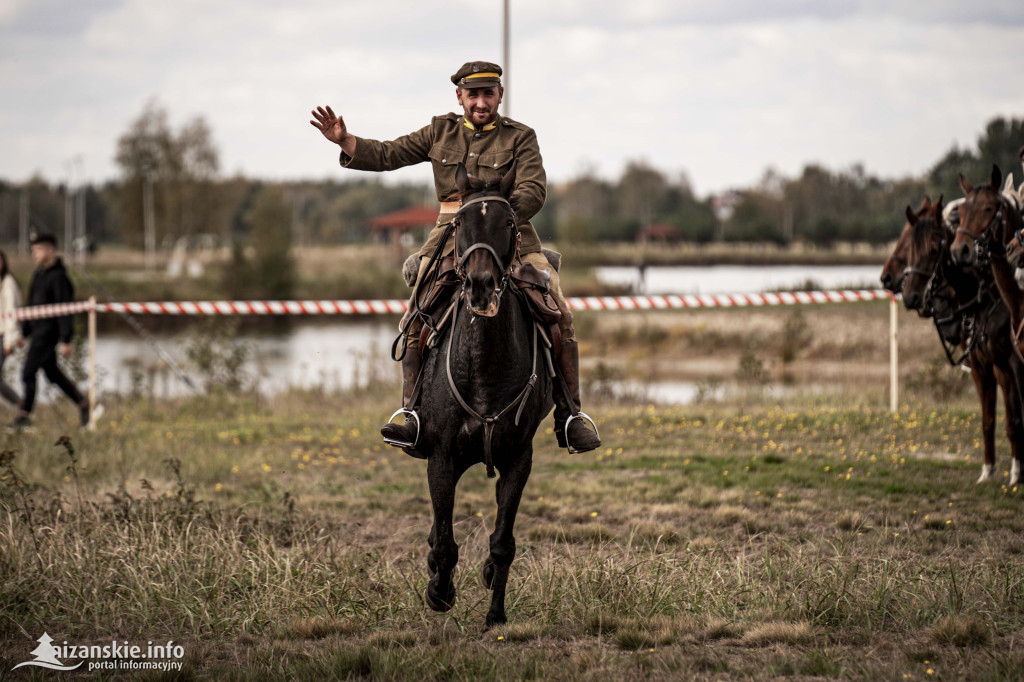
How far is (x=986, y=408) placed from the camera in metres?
9.00

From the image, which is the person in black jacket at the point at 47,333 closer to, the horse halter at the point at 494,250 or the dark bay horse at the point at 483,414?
the dark bay horse at the point at 483,414

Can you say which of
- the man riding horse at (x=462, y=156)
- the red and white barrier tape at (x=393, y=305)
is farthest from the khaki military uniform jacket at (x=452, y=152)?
the red and white barrier tape at (x=393, y=305)

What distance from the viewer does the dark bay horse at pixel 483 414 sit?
5.20 m

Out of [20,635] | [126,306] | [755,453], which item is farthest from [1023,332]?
[126,306]

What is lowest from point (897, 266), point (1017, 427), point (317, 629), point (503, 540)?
point (317, 629)

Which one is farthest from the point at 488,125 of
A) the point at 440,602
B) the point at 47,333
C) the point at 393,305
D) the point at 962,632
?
the point at 47,333

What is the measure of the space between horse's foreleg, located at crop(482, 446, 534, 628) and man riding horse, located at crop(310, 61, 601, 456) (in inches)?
18.7

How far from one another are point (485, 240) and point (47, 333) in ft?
32.0

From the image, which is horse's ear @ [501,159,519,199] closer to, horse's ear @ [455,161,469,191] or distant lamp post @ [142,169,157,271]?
horse's ear @ [455,161,469,191]

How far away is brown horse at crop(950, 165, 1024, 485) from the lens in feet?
25.8

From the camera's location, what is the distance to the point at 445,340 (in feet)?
18.0

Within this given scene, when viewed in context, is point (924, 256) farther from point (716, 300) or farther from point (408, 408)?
point (408, 408)

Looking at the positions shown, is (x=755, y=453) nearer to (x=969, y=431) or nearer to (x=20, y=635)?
(x=969, y=431)

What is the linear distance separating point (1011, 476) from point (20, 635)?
7.93 m
